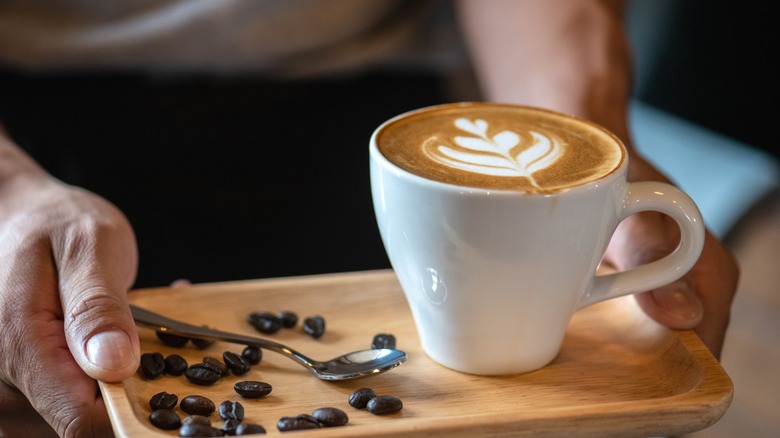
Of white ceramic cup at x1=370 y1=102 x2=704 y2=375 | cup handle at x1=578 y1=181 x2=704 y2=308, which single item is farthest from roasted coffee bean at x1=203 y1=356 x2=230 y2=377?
cup handle at x1=578 y1=181 x2=704 y2=308

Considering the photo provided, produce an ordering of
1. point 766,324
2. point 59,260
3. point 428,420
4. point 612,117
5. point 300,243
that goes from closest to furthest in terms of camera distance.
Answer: point 428,420 → point 59,260 → point 612,117 → point 300,243 → point 766,324

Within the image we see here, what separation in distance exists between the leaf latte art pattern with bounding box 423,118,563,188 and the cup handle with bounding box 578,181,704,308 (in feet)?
0.32

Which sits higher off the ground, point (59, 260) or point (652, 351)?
Result: point (59, 260)

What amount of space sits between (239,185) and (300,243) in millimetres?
159

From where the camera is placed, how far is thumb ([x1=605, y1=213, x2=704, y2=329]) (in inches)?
39.5

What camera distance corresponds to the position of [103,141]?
5.03 ft

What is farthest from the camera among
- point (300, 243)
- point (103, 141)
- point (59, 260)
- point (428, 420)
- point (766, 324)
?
point (766, 324)

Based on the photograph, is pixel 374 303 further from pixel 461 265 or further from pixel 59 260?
pixel 59 260

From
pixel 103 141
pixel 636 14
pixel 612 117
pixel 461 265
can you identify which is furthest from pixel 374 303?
pixel 636 14

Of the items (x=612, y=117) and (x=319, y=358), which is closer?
(x=319, y=358)

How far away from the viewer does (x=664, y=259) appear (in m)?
0.95

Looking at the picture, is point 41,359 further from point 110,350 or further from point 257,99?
point 257,99

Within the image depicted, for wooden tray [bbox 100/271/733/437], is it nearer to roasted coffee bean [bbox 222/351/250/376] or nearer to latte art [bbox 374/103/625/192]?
roasted coffee bean [bbox 222/351/250/376]

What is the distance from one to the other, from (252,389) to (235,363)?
6 centimetres
